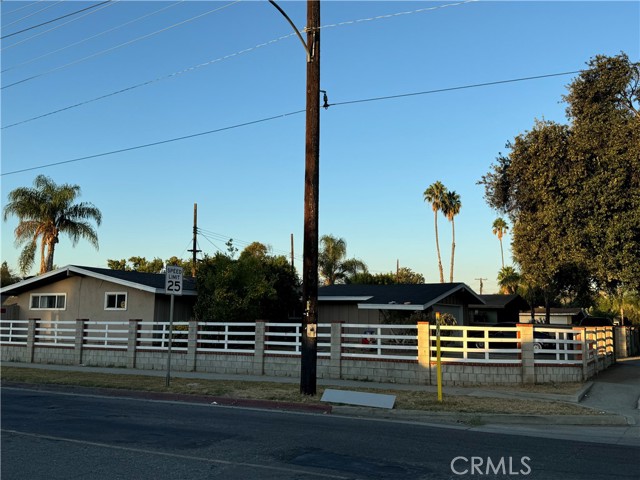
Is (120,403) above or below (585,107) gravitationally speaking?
below

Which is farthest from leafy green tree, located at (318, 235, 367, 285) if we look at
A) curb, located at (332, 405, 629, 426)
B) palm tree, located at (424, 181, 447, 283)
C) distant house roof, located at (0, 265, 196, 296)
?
curb, located at (332, 405, 629, 426)

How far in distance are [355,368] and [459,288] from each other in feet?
46.4

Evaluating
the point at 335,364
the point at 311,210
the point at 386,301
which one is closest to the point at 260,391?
the point at 335,364

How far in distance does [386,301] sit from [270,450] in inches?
766

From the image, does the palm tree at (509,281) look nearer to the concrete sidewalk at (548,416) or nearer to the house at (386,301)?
the house at (386,301)

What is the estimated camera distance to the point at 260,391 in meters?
14.6

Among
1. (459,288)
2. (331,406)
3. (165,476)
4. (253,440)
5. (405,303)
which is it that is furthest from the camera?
(459,288)

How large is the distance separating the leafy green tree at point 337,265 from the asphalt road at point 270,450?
147 ft

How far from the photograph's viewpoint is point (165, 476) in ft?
22.3

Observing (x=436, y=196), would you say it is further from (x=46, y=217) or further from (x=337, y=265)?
(x=46, y=217)

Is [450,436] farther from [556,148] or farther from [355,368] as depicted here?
[556,148]

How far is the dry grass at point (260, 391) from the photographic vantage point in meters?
12.0

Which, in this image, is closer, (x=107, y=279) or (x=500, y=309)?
(x=107, y=279)

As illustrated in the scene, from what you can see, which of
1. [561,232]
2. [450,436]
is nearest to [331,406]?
[450,436]
